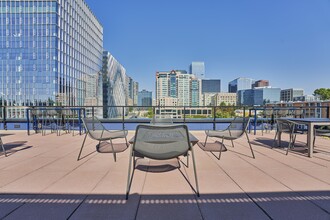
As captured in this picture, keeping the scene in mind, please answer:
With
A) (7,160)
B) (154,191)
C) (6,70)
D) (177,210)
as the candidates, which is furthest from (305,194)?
(6,70)

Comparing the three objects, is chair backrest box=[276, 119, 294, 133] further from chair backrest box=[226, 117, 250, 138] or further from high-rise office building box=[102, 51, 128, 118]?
high-rise office building box=[102, 51, 128, 118]

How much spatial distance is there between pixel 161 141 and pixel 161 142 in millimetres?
23

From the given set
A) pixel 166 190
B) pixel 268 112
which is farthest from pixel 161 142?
pixel 268 112

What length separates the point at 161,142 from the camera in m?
2.00

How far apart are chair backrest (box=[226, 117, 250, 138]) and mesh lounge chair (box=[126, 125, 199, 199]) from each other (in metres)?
1.65

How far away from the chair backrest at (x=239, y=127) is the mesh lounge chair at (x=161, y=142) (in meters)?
1.65

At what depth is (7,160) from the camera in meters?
2.96

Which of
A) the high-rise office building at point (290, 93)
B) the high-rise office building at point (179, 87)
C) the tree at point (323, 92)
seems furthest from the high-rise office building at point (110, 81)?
the high-rise office building at point (290, 93)

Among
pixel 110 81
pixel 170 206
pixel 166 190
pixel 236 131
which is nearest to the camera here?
pixel 170 206

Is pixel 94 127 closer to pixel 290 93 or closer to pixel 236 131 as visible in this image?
pixel 236 131

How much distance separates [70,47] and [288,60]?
42.4 m

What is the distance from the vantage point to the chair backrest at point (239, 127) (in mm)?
3248

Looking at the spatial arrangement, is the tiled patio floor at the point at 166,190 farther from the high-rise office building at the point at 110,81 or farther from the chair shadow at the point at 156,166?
the high-rise office building at the point at 110,81

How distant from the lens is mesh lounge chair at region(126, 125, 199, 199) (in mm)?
1792
